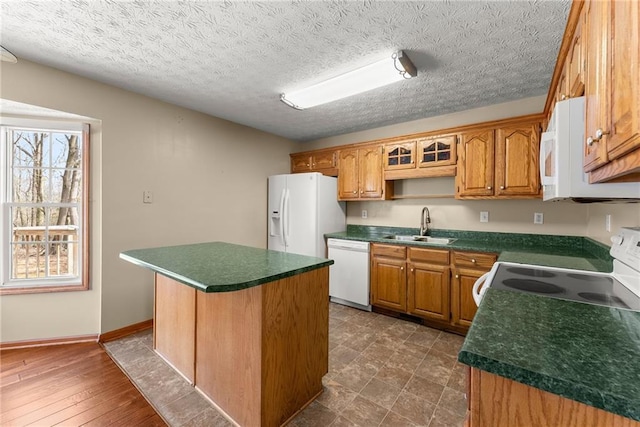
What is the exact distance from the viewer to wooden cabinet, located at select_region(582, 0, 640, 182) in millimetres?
651

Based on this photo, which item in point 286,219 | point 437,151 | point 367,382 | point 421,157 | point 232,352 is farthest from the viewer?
point 286,219

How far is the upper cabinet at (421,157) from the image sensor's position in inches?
118

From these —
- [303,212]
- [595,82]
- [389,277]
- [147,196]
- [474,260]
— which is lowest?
[389,277]

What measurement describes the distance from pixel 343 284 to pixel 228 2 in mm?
3004

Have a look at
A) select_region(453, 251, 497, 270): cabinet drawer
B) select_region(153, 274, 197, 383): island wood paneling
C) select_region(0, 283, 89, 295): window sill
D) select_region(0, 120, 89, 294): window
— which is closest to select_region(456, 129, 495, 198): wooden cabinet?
select_region(453, 251, 497, 270): cabinet drawer

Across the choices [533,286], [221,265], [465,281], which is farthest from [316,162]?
[533,286]

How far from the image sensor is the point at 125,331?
105 inches

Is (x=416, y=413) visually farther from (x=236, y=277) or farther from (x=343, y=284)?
(x=343, y=284)

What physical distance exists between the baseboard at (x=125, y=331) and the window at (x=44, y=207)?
53 cm

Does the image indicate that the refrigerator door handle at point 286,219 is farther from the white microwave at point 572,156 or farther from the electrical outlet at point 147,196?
the white microwave at point 572,156

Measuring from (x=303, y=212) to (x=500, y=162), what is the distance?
91.8 inches

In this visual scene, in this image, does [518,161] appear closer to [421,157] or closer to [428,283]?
[421,157]

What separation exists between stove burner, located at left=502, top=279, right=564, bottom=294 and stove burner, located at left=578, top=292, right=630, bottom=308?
8cm

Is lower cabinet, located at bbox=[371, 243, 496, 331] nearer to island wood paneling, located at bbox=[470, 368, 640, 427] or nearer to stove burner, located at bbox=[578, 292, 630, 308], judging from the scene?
stove burner, located at bbox=[578, 292, 630, 308]
